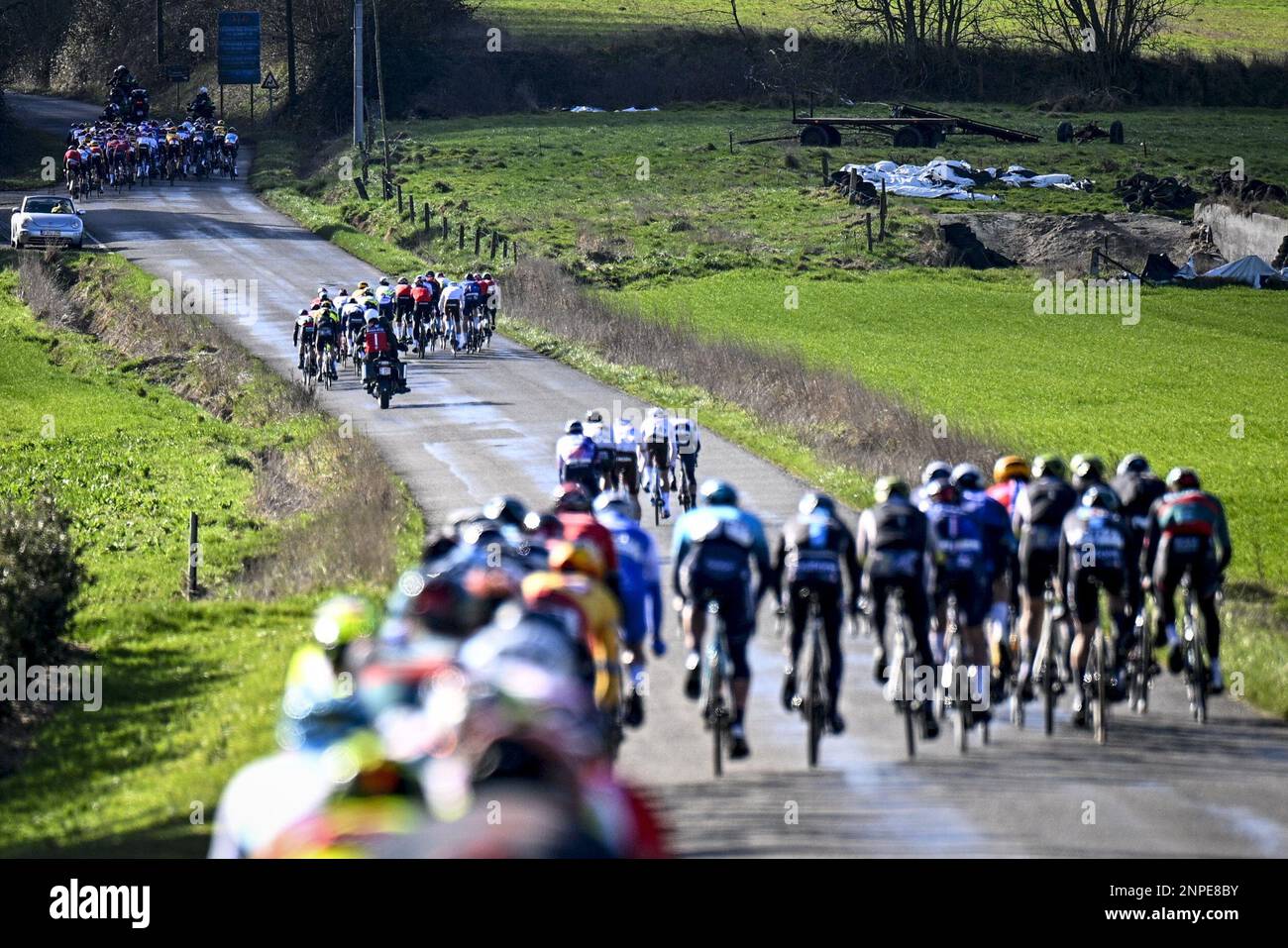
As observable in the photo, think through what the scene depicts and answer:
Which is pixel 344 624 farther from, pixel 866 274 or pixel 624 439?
pixel 866 274

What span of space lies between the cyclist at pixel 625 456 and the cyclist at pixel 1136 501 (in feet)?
22.3

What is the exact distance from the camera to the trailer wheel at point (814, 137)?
7725cm

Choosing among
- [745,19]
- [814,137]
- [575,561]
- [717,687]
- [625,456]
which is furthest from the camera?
[745,19]

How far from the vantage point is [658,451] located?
2344 cm

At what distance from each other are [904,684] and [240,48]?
2824 inches

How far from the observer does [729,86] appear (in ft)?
315

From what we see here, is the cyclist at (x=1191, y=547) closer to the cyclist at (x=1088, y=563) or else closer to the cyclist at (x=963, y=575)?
the cyclist at (x=1088, y=563)

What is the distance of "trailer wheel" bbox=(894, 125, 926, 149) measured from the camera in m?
77.2

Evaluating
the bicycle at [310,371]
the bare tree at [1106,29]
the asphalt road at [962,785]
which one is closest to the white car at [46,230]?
the bicycle at [310,371]

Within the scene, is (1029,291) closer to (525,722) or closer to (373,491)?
(373,491)

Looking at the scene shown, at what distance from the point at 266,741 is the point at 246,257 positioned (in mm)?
42180

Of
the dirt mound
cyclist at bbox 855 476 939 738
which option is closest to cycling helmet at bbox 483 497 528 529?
cyclist at bbox 855 476 939 738

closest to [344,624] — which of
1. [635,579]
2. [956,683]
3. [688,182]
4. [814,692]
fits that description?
[635,579]
